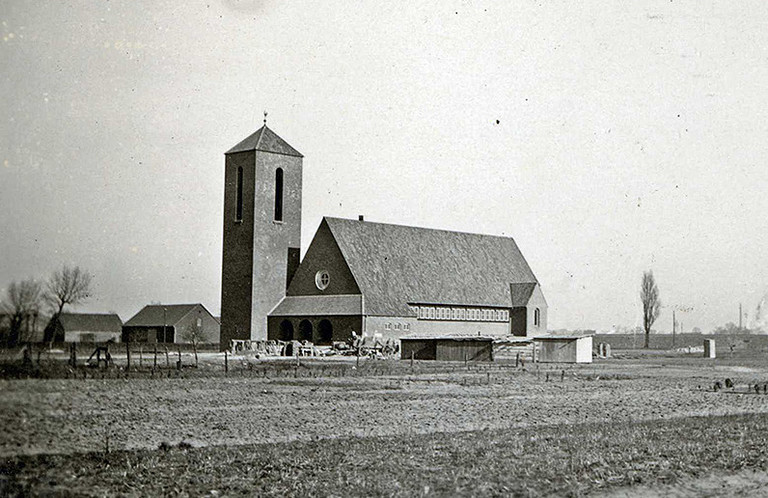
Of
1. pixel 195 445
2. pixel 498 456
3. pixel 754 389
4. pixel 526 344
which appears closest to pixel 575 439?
pixel 498 456

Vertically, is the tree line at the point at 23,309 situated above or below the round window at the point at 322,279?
below

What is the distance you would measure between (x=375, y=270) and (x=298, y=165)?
10288 mm

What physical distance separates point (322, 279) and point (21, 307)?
200 feet

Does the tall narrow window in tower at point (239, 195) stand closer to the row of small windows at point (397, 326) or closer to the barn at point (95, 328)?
the row of small windows at point (397, 326)

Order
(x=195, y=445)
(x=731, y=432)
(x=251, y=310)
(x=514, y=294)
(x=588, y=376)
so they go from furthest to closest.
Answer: (x=514, y=294), (x=251, y=310), (x=588, y=376), (x=731, y=432), (x=195, y=445)

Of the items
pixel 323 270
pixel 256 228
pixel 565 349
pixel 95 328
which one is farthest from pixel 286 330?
pixel 95 328

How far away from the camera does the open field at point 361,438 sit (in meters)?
13.1

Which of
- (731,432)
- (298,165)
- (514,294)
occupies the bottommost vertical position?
(731,432)

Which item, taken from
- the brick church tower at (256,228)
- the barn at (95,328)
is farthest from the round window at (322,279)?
the barn at (95,328)

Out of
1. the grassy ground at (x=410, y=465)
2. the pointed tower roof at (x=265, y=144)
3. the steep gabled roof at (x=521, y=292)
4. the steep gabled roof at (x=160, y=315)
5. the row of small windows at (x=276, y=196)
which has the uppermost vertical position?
the pointed tower roof at (x=265, y=144)

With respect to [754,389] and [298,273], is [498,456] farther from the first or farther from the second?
[298,273]

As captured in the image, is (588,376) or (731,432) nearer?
(731,432)

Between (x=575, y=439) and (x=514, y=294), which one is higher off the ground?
(x=514, y=294)

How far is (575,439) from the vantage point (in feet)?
61.9
